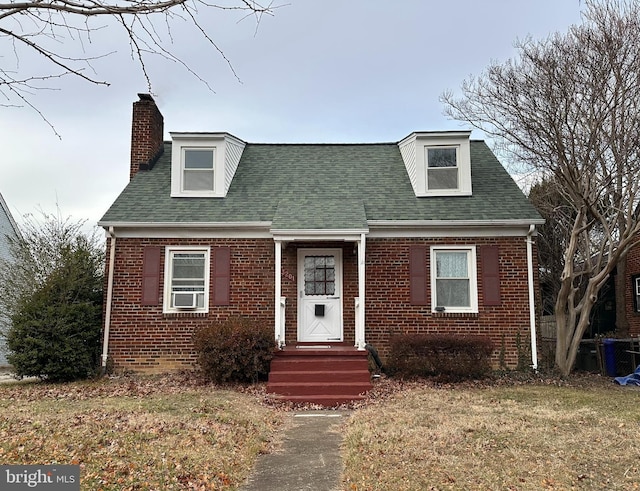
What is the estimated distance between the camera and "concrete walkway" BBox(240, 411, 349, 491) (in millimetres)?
4891

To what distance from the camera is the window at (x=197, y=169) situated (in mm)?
12992

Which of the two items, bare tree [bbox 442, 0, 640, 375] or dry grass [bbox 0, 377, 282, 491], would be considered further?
bare tree [bbox 442, 0, 640, 375]

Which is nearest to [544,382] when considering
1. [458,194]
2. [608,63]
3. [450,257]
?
[450,257]

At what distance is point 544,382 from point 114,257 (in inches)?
364

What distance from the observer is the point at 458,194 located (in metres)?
12.8

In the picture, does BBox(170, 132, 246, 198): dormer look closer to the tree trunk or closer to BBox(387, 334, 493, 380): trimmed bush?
BBox(387, 334, 493, 380): trimmed bush

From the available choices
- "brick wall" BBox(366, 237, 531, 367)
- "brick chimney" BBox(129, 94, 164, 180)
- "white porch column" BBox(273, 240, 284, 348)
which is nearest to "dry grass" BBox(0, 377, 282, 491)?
"white porch column" BBox(273, 240, 284, 348)

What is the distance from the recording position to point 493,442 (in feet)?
19.9

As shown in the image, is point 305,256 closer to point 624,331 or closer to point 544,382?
point 544,382

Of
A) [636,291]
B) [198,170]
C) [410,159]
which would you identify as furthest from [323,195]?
[636,291]

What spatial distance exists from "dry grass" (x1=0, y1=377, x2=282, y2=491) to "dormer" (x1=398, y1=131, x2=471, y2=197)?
21.7ft

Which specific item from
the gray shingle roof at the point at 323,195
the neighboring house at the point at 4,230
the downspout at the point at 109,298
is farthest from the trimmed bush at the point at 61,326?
the neighboring house at the point at 4,230

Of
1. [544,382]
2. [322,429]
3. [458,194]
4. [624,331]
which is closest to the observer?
[322,429]

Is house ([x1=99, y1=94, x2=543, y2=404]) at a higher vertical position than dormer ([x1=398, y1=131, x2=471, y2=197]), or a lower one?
lower
